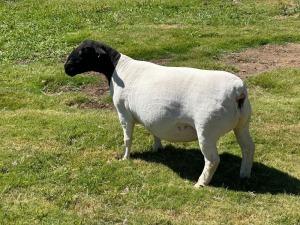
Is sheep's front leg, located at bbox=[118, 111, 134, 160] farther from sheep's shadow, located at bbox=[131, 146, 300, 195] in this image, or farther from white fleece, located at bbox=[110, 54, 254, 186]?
sheep's shadow, located at bbox=[131, 146, 300, 195]

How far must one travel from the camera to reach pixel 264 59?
1423cm

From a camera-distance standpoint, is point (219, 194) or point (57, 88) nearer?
point (219, 194)

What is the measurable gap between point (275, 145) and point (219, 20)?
10.3 m

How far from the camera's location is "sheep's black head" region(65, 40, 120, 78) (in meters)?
8.29

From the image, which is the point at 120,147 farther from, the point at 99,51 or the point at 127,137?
the point at 99,51

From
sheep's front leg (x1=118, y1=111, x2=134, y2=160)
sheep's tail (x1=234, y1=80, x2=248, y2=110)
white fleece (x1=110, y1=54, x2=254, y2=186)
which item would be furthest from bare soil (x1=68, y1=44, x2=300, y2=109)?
sheep's tail (x1=234, y1=80, x2=248, y2=110)

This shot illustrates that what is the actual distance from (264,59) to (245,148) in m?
7.29

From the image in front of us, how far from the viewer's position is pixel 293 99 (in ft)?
36.8

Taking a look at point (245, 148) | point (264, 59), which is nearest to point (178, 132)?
point (245, 148)

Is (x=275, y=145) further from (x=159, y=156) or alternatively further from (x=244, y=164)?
(x=159, y=156)

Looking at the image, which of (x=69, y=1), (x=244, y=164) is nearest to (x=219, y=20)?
(x=69, y=1)

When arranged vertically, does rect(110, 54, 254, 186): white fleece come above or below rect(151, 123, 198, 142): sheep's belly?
above

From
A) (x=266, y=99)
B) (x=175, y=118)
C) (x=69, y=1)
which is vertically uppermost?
(x=175, y=118)

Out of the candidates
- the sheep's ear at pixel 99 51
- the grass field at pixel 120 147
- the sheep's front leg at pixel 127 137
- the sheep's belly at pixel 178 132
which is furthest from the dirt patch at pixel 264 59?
the sheep's belly at pixel 178 132
